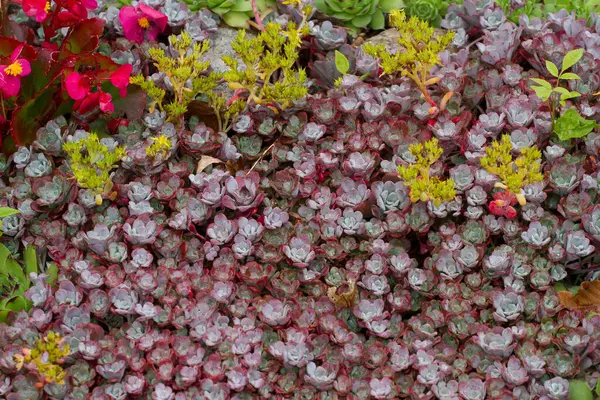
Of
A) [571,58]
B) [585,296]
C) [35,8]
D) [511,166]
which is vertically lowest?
[585,296]

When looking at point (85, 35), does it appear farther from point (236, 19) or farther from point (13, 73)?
point (236, 19)

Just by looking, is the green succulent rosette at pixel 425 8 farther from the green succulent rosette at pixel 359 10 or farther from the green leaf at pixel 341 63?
the green leaf at pixel 341 63

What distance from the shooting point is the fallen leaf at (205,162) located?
2851mm

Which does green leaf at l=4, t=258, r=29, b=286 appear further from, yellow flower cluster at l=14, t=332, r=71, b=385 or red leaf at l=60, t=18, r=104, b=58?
red leaf at l=60, t=18, r=104, b=58

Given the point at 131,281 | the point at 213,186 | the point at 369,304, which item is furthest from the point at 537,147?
the point at 131,281

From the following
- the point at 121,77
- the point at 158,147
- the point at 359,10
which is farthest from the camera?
the point at 359,10

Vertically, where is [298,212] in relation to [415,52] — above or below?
below

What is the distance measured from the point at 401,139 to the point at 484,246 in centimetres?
50

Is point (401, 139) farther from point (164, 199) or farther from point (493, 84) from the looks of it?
point (164, 199)

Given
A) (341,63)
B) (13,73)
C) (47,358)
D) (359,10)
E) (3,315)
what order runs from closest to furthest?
(47,358) → (3,315) → (13,73) → (341,63) → (359,10)

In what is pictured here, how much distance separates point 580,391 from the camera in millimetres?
2264

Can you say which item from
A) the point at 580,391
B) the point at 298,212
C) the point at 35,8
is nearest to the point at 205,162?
the point at 298,212

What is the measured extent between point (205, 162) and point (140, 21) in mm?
673

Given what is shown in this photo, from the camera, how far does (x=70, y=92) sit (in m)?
2.73
